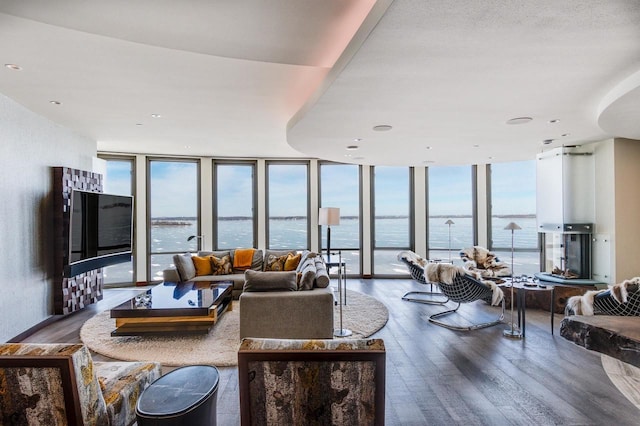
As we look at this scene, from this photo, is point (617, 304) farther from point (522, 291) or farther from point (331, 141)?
point (331, 141)

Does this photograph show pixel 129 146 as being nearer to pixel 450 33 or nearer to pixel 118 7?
pixel 118 7

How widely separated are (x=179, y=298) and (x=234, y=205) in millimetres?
3885

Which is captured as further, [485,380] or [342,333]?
[342,333]

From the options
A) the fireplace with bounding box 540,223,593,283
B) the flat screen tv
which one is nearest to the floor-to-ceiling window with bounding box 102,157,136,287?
the flat screen tv

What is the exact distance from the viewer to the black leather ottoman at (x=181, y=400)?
1637 mm

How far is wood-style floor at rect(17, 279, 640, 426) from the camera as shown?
262cm

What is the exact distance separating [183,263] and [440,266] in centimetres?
424

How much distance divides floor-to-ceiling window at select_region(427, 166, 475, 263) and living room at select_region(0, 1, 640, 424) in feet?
0.22

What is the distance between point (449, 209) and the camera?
27.5 ft

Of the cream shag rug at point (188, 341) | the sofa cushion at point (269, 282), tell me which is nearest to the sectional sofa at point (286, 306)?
the sofa cushion at point (269, 282)

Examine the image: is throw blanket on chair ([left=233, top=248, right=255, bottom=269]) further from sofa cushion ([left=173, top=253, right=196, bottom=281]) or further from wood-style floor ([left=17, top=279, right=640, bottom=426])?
wood-style floor ([left=17, top=279, right=640, bottom=426])

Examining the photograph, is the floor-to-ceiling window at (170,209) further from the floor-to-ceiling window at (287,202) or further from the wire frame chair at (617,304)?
the wire frame chair at (617,304)

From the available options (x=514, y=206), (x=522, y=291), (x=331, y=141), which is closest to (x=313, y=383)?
(x=522, y=291)

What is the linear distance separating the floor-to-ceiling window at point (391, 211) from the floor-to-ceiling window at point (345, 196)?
0.43m
